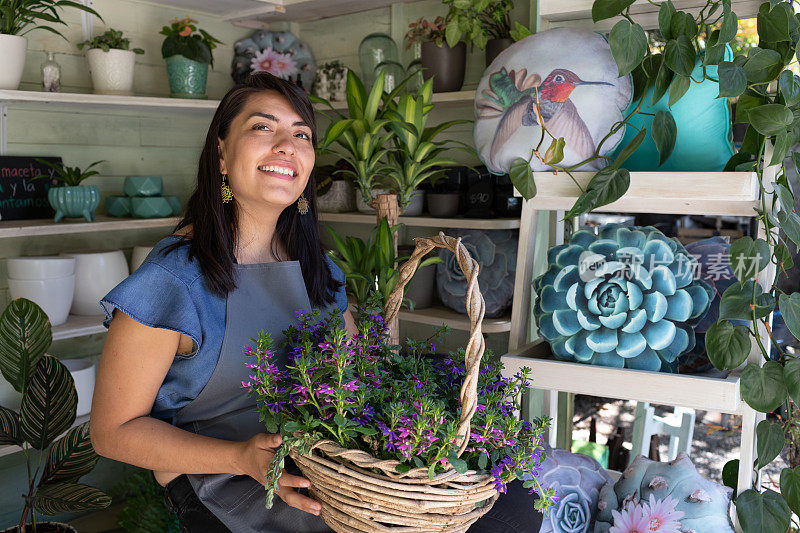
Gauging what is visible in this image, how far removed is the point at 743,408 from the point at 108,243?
2.22 meters

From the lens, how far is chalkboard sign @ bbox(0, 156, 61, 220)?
2.30m

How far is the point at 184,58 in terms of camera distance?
2.52 meters

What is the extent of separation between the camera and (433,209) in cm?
242

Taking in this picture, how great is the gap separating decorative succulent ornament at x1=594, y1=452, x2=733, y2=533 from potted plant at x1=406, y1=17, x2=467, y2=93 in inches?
53.7

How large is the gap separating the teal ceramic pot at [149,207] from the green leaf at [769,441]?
1.98 m

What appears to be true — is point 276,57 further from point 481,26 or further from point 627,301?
point 627,301

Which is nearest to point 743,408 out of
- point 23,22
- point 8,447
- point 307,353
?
point 307,353

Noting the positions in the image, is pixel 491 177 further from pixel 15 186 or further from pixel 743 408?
pixel 15 186

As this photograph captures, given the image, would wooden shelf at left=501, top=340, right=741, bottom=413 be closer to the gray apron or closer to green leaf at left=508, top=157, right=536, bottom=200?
Result: green leaf at left=508, top=157, right=536, bottom=200

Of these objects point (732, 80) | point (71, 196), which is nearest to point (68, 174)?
point (71, 196)

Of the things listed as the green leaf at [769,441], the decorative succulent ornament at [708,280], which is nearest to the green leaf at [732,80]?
the decorative succulent ornament at [708,280]

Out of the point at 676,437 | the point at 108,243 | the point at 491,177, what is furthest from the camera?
the point at 108,243

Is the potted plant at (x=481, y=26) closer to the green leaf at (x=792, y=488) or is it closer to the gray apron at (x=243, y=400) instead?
the gray apron at (x=243, y=400)

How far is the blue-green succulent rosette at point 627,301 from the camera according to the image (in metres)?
1.44
